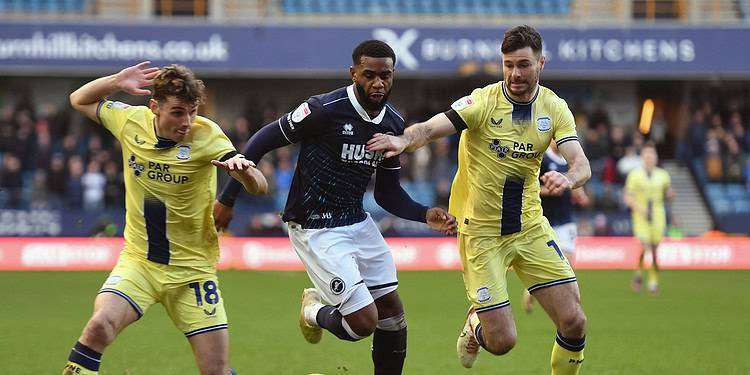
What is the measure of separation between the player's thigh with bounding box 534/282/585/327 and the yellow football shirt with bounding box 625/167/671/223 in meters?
9.49

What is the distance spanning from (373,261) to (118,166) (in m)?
15.8

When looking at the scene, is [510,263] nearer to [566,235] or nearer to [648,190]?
[566,235]

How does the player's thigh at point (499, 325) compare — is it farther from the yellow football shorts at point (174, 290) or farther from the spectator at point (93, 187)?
the spectator at point (93, 187)

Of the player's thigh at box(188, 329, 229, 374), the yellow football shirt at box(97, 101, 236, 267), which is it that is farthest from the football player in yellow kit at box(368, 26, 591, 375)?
the player's thigh at box(188, 329, 229, 374)

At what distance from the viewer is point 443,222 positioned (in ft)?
24.9

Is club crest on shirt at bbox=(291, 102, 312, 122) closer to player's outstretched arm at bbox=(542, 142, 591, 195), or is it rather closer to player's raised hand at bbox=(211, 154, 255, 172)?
player's raised hand at bbox=(211, 154, 255, 172)

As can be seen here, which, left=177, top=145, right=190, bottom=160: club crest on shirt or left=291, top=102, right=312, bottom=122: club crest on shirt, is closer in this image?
left=177, top=145, right=190, bottom=160: club crest on shirt

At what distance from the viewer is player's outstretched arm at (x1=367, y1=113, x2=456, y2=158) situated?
23.2 feet

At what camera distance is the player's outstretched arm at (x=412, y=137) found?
708 centimetres

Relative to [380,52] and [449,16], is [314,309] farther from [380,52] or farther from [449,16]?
[449,16]

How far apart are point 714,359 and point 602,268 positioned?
1203 cm

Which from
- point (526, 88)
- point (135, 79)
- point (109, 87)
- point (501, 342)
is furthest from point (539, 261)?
point (109, 87)

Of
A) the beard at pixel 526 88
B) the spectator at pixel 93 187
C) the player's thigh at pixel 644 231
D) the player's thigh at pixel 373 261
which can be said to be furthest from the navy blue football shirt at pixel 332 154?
the spectator at pixel 93 187

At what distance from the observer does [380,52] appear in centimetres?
721
